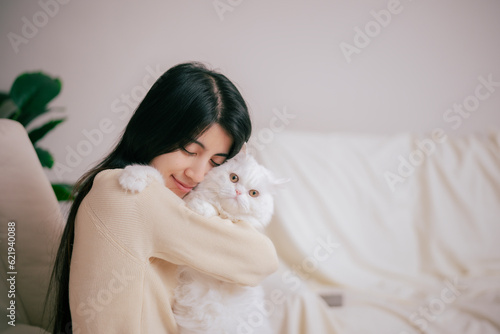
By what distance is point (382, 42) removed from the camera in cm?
224

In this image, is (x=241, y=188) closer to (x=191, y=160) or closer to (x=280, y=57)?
(x=191, y=160)

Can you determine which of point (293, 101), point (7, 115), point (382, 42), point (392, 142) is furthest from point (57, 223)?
point (382, 42)

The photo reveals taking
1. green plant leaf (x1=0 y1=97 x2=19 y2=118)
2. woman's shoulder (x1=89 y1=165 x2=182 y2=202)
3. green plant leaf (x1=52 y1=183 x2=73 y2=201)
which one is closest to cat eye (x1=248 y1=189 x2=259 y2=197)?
woman's shoulder (x1=89 y1=165 x2=182 y2=202)

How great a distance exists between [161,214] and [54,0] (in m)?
1.69

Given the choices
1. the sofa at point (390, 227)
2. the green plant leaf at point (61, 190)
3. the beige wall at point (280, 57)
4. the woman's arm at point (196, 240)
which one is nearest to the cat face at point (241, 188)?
the woman's arm at point (196, 240)

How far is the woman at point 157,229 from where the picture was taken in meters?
0.88

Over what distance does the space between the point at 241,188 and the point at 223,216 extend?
0.10 meters

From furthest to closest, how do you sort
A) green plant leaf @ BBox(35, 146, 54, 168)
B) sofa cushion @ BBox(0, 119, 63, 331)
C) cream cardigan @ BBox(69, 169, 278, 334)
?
green plant leaf @ BBox(35, 146, 54, 168), sofa cushion @ BBox(0, 119, 63, 331), cream cardigan @ BBox(69, 169, 278, 334)

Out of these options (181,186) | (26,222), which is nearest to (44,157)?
(26,222)

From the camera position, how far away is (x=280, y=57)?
7.16 ft

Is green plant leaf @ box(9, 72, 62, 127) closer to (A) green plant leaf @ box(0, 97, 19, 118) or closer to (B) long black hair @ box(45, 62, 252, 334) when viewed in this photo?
(A) green plant leaf @ box(0, 97, 19, 118)

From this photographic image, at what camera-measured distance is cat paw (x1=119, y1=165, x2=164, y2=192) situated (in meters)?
0.87

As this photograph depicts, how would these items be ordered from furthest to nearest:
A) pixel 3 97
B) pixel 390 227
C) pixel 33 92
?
pixel 390 227
pixel 3 97
pixel 33 92

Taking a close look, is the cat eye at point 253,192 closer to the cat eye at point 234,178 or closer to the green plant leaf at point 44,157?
the cat eye at point 234,178
